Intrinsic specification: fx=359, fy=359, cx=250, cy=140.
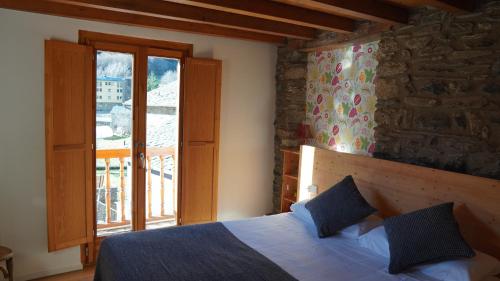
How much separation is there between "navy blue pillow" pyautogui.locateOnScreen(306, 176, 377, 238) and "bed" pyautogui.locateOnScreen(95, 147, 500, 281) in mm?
97

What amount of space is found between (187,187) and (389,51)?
2484mm

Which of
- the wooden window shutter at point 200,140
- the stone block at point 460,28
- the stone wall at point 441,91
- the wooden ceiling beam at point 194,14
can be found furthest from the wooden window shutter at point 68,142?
the stone block at point 460,28

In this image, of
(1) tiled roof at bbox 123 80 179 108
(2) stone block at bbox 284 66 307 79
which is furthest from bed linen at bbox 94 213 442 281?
(2) stone block at bbox 284 66 307 79

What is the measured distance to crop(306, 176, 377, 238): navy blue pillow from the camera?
2.82 m

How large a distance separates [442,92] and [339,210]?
1196mm

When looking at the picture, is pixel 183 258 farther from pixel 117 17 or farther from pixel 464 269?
pixel 117 17

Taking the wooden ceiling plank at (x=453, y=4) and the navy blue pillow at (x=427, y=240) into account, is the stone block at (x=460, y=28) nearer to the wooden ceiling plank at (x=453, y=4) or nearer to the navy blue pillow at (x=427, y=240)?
the wooden ceiling plank at (x=453, y=4)

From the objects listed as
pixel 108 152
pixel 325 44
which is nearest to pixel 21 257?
pixel 108 152

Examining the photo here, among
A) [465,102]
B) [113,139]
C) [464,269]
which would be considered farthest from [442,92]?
[113,139]

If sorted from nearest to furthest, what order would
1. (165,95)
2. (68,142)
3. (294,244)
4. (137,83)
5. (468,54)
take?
(468,54), (294,244), (68,142), (137,83), (165,95)

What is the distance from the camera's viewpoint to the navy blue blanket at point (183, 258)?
81.9 inches

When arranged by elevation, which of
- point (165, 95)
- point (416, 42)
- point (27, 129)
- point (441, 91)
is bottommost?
point (27, 129)

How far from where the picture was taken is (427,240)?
226 centimetres

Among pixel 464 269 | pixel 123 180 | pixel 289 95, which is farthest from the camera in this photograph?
pixel 289 95
